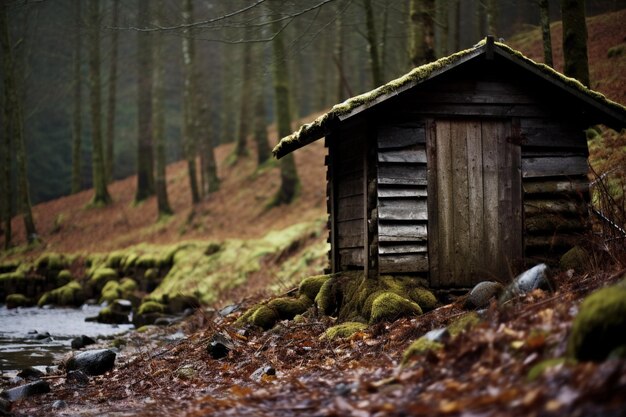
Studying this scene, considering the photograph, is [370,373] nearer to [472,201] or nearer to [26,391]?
[26,391]

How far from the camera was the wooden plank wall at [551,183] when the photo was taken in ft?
30.6

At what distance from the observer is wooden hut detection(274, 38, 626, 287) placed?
901 cm

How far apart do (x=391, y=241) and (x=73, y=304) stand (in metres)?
13.7

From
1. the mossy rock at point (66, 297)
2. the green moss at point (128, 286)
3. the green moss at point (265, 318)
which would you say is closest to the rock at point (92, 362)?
the green moss at point (265, 318)

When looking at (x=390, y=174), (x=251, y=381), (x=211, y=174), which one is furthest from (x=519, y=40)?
(x=251, y=381)

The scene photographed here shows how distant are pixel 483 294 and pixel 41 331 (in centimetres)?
1059

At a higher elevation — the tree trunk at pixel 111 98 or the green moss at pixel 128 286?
the tree trunk at pixel 111 98

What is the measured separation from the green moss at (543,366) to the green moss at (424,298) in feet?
14.9

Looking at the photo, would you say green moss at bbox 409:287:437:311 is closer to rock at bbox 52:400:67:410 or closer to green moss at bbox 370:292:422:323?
green moss at bbox 370:292:422:323

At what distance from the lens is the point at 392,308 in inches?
318

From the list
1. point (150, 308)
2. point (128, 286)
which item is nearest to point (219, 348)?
point (150, 308)

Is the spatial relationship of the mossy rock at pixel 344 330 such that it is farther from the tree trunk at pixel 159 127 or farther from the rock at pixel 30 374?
the tree trunk at pixel 159 127

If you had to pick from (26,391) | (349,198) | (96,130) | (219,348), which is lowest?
(26,391)

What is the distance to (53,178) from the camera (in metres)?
43.7
